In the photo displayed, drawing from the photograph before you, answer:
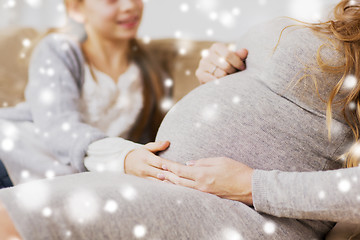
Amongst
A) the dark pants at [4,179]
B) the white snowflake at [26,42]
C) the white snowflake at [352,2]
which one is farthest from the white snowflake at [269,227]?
the white snowflake at [26,42]

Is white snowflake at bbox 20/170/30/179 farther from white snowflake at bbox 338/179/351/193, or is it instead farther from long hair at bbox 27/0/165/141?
white snowflake at bbox 338/179/351/193

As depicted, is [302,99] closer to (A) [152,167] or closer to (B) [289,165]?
(B) [289,165]

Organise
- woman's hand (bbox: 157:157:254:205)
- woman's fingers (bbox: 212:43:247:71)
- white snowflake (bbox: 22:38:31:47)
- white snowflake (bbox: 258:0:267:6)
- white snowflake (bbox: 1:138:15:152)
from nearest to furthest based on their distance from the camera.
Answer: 1. woman's hand (bbox: 157:157:254:205)
2. woman's fingers (bbox: 212:43:247:71)
3. white snowflake (bbox: 1:138:15:152)
4. white snowflake (bbox: 258:0:267:6)
5. white snowflake (bbox: 22:38:31:47)

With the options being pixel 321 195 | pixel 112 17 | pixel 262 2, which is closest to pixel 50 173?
pixel 112 17

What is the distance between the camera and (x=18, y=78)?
1725 millimetres

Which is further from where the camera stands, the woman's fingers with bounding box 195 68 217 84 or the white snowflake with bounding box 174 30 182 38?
the white snowflake with bounding box 174 30 182 38

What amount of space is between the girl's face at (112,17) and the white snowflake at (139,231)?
3.58 ft

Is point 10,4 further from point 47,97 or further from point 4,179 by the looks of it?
point 4,179

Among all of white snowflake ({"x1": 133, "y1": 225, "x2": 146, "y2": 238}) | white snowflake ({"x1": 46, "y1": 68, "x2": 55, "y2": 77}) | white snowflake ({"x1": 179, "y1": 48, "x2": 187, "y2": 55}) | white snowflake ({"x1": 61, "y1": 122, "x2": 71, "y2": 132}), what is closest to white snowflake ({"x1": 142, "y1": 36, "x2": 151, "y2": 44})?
white snowflake ({"x1": 179, "y1": 48, "x2": 187, "y2": 55})

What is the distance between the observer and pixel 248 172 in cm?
80

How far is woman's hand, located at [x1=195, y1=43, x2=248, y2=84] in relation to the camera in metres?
1.07

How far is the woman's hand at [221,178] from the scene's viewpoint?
2.58 ft

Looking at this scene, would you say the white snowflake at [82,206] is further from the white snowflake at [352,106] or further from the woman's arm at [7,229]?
the white snowflake at [352,106]

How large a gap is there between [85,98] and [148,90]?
0.92ft
